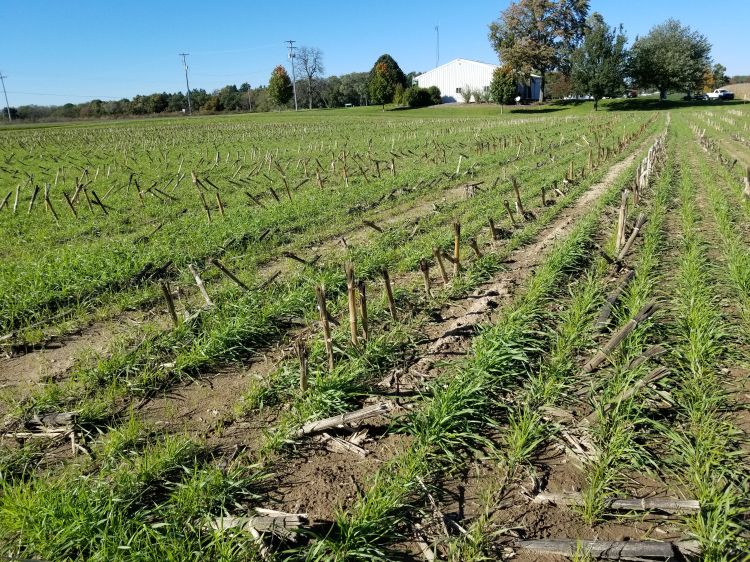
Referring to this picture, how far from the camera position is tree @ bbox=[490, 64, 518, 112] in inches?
2751

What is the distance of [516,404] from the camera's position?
15.2 ft

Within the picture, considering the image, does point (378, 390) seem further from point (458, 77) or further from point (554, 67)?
point (458, 77)

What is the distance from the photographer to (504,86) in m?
70.1

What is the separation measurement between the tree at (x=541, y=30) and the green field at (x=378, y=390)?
77173mm

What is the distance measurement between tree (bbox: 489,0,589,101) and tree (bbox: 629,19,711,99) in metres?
10.2

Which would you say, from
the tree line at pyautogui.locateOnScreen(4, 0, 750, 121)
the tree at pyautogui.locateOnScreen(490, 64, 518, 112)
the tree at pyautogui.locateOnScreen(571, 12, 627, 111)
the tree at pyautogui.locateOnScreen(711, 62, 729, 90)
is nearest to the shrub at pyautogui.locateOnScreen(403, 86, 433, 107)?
the tree line at pyautogui.locateOnScreen(4, 0, 750, 121)

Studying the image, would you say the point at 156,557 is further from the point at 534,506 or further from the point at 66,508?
the point at 534,506

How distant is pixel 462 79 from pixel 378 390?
100533 millimetres

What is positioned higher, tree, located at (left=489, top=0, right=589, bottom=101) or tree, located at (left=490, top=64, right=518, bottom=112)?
tree, located at (left=489, top=0, right=589, bottom=101)

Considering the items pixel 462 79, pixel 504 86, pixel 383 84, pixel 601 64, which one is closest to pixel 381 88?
pixel 383 84

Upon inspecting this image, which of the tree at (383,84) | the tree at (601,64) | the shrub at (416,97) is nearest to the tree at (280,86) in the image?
the tree at (383,84)

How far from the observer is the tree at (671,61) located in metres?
71.2

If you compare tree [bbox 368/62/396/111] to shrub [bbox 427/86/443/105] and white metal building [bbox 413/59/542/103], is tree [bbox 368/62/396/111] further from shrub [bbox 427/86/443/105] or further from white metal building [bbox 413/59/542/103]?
white metal building [bbox 413/59/542/103]

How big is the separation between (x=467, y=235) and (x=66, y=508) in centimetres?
819
